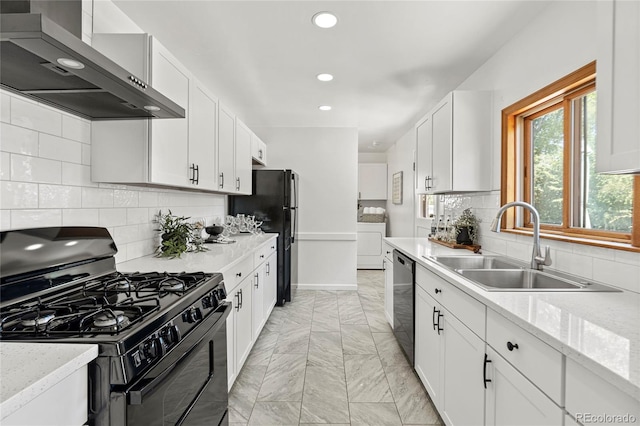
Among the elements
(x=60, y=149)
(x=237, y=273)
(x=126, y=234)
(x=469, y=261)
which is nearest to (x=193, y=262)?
(x=237, y=273)

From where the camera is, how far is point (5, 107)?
1.29 metres

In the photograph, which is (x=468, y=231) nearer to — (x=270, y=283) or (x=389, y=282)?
(x=389, y=282)

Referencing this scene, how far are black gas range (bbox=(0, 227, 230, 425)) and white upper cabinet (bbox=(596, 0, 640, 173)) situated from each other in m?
1.54

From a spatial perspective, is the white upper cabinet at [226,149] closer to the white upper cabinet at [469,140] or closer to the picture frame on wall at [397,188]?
the white upper cabinet at [469,140]

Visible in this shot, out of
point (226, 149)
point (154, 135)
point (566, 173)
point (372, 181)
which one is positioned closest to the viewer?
point (154, 135)

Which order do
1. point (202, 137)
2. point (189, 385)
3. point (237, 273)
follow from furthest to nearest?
point (202, 137) < point (237, 273) < point (189, 385)

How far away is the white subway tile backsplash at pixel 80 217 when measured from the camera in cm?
157

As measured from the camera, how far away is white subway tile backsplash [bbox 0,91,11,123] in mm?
1272

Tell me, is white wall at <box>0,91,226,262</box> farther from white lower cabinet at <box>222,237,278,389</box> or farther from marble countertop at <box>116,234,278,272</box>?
white lower cabinet at <box>222,237,278,389</box>

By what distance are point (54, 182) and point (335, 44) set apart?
2.01m

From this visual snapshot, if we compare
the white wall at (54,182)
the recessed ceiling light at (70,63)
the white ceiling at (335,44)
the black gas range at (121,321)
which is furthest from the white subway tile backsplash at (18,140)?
the white ceiling at (335,44)

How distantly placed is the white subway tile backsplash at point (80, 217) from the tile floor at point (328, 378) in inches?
54.5

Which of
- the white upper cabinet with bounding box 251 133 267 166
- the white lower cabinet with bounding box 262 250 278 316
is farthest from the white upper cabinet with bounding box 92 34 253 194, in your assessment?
the white upper cabinet with bounding box 251 133 267 166

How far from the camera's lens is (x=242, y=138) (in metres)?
3.55
